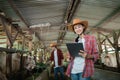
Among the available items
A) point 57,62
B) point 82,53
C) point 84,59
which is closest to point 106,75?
point 57,62

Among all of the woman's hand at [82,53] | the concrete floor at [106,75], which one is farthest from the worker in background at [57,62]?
the woman's hand at [82,53]

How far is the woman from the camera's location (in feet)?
10.2

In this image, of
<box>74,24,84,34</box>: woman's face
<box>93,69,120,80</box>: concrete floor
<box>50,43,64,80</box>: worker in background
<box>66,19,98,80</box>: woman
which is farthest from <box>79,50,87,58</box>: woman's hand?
<box>50,43,64,80</box>: worker in background

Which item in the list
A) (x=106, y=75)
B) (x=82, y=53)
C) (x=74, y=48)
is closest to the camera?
(x=82, y=53)

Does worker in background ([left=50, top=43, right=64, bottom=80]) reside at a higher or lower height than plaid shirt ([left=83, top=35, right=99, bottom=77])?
lower

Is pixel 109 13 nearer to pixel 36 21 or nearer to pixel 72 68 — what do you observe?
pixel 36 21

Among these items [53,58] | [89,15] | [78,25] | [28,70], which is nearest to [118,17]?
[89,15]

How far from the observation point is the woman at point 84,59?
3.11 metres

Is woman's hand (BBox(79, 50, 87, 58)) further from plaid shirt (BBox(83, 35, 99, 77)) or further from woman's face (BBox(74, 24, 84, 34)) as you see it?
woman's face (BBox(74, 24, 84, 34))

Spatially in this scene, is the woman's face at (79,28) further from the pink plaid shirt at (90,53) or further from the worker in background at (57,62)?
the worker in background at (57,62)

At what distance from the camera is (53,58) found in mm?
8797

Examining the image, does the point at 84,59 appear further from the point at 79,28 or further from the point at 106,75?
the point at 106,75

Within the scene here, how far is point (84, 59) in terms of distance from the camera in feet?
10.4

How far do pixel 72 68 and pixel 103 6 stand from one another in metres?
5.27
